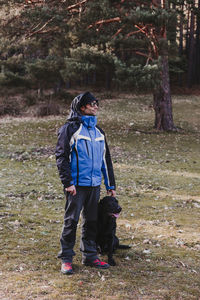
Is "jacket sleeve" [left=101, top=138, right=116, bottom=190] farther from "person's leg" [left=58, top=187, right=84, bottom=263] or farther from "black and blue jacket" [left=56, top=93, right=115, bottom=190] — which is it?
"person's leg" [left=58, top=187, right=84, bottom=263]

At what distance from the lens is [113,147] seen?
16125 mm

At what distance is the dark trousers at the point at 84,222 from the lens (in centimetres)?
453

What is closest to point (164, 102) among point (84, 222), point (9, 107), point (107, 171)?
point (9, 107)

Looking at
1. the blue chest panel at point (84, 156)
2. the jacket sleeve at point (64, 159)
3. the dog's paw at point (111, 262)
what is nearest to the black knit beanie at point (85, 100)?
the blue chest panel at point (84, 156)

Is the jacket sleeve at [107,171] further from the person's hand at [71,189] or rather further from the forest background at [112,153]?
the forest background at [112,153]

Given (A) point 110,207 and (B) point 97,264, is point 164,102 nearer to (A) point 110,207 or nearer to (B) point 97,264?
(A) point 110,207

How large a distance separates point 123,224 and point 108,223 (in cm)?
214

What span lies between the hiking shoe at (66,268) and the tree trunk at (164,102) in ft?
51.0

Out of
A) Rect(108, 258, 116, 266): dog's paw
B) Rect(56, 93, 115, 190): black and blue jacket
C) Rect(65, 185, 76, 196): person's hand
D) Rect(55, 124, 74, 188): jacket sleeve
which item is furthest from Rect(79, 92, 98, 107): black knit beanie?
Rect(108, 258, 116, 266): dog's paw

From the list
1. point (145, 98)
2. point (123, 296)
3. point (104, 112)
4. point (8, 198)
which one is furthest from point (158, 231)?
point (145, 98)

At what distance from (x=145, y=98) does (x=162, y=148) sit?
733 inches

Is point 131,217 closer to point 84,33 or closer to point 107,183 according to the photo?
point 107,183

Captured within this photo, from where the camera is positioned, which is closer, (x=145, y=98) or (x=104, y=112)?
(x=104, y=112)

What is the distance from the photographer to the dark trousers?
178 inches
